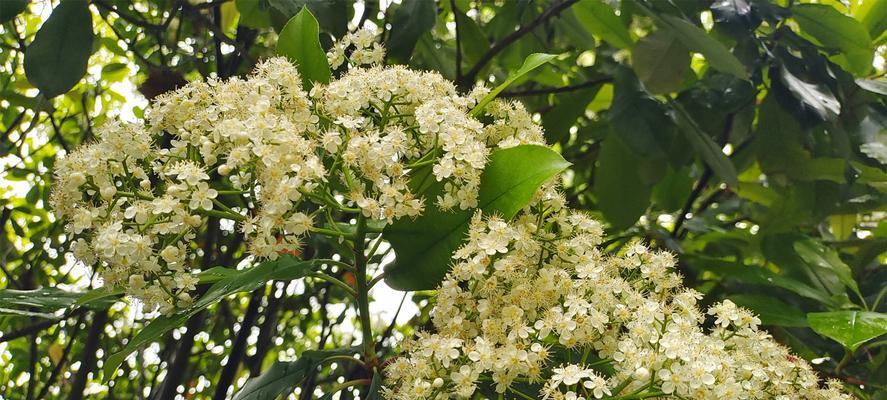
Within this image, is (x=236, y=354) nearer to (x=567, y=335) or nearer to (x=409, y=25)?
(x=409, y=25)

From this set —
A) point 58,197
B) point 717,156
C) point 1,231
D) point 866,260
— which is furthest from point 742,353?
point 1,231

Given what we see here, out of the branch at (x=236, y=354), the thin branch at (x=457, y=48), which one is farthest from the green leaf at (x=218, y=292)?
the thin branch at (x=457, y=48)

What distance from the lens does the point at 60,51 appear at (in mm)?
1403

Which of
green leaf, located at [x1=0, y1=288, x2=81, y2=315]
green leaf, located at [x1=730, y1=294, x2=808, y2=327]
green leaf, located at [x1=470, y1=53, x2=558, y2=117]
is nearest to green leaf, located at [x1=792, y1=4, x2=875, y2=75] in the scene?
green leaf, located at [x1=730, y1=294, x2=808, y2=327]

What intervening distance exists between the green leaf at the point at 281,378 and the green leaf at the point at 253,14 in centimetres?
65

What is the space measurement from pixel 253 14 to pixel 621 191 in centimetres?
88

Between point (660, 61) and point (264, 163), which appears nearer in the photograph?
point (264, 163)

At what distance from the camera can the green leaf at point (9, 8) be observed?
4.73 ft

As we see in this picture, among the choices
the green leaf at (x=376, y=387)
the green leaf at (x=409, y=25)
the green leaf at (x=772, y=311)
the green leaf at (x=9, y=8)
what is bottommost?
the green leaf at (x=772, y=311)

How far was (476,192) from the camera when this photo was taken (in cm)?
107

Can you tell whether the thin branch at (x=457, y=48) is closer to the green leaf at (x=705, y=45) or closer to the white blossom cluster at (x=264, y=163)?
the green leaf at (x=705, y=45)

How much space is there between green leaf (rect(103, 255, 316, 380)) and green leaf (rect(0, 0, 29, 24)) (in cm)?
67

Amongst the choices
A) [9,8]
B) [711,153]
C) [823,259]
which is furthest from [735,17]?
[9,8]

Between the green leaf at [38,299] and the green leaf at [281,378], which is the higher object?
the green leaf at [38,299]
